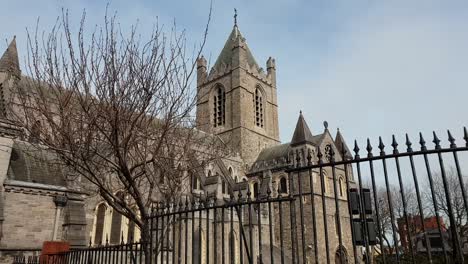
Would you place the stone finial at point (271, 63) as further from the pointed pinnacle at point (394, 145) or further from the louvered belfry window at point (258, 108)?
the pointed pinnacle at point (394, 145)

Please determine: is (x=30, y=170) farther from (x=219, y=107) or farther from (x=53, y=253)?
(x=219, y=107)

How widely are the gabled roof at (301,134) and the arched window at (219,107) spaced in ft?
31.2

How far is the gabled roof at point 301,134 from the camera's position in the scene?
2722cm

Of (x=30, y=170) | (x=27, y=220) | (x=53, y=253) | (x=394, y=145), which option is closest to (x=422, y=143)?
(x=394, y=145)

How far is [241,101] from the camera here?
34.1m

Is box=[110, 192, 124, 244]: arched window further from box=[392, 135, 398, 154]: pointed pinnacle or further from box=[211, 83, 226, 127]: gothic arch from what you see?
box=[211, 83, 226, 127]: gothic arch

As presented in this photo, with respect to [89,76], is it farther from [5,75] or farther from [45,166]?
[5,75]

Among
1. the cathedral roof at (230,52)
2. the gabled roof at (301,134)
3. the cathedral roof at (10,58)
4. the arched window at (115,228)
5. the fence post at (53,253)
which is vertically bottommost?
the fence post at (53,253)

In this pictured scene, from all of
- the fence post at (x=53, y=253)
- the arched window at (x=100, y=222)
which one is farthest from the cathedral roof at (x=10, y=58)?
the fence post at (x=53, y=253)

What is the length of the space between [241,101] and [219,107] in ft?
11.6

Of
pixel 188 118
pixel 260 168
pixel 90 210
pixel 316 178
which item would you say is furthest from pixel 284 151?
pixel 188 118

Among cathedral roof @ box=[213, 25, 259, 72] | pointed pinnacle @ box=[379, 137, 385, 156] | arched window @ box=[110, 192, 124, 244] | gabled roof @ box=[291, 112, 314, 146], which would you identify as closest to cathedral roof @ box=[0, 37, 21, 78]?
arched window @ box=[110, 192, 124, 244]

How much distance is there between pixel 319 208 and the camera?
25016mm

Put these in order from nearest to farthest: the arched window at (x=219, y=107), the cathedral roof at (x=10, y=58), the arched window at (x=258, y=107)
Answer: the cathedral roof at (x=10, y=58), the arched window at (x=219, y=107), the arched window at (x=258, y=107)
